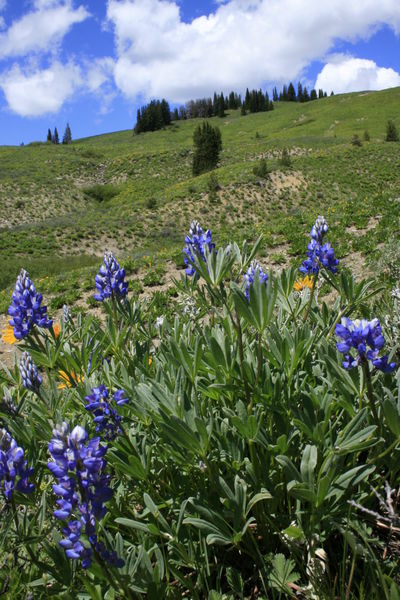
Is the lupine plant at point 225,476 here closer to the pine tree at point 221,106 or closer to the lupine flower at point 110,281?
the lupine flower at point 110,281

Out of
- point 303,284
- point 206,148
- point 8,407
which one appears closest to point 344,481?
point 8,407

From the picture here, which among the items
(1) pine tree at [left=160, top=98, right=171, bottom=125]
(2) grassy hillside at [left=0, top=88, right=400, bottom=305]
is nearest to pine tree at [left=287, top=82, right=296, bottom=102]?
(1) pine tree at [left=160, top=98, right=171, bottom=125]

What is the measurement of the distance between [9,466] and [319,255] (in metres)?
2.05

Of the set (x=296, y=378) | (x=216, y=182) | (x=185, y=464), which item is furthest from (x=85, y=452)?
(x=216, y=182)

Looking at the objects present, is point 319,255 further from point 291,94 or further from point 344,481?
point 291,94

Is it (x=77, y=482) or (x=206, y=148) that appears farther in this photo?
(x=206, y=148)

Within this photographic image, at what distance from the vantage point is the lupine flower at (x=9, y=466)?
4.82 feet

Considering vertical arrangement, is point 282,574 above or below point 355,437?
below

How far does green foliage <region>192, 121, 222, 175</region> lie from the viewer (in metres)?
40.5

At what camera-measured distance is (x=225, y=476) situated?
6.44 ft

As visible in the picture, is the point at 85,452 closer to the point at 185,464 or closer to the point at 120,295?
the point at 185,464

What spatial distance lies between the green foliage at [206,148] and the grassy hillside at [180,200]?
2.23m

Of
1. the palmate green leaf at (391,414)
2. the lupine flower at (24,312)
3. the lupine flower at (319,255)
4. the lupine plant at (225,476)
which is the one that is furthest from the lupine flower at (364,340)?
the lupine flower at (24,312)

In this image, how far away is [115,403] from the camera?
190cm
